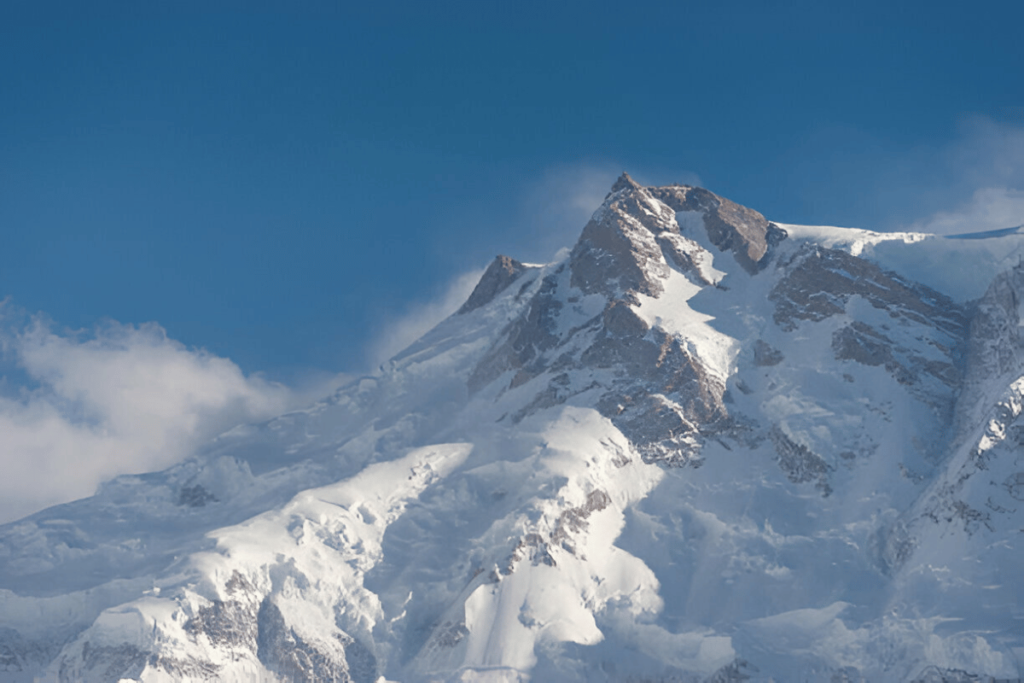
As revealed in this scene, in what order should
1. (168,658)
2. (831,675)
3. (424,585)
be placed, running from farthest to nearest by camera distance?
1. (424,585)
2. (168,658)
3. (831,675)

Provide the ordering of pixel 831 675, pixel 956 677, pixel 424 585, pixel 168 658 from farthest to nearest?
pixel 424 585, pixel 168 658, pixel 831 675, pixel 956 677

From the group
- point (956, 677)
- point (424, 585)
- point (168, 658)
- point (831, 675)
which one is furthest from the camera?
point (424, 585)

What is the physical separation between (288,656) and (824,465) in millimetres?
89856

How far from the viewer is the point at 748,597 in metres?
180

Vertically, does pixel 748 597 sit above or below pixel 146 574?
below

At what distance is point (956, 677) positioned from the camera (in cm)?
15200

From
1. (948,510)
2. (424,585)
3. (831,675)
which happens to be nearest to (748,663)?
(831,675)

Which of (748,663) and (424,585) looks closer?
(748,663)

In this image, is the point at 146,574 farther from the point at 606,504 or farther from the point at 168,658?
the point at 606,504

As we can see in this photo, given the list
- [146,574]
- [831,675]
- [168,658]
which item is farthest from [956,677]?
[146,574]

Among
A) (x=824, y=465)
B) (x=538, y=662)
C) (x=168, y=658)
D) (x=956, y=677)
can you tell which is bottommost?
(x=956, y=677)

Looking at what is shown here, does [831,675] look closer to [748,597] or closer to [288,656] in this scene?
[748,597]

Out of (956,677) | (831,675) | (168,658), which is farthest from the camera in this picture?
(168,658)

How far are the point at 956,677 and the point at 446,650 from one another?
7003 cm
